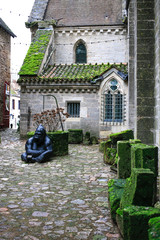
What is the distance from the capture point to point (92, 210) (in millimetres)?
4184

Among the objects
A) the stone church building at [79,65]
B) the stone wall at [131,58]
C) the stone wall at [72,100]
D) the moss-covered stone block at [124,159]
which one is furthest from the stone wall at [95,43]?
the moss-covered stone block at [124,159]

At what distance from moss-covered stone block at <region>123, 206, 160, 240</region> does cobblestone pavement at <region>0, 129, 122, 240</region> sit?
46 centimetres

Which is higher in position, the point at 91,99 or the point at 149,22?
the point at 149,22

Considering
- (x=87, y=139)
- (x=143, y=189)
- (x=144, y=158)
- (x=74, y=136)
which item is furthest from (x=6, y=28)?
(x=143, y=189)

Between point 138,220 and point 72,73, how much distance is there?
1358 cm

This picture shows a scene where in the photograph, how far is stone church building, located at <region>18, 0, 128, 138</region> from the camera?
572 inches

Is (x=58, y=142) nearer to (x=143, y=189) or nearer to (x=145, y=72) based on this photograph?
(x=145, y=72)

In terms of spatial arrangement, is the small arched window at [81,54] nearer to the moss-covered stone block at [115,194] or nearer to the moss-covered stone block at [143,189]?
the moss-covered stone block at [115,194]

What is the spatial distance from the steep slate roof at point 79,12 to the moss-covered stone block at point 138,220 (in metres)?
17.0

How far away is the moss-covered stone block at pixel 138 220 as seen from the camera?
278 centimetres

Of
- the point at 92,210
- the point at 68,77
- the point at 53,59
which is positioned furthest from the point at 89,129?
the point at 92,210

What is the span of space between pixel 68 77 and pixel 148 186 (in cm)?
1237

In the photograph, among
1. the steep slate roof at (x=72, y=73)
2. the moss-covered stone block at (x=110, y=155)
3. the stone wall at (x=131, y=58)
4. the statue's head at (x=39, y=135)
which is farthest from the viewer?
the steep slate roof at (x=72, y=73)

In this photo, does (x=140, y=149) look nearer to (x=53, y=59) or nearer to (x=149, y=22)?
(x=149, y=22)
